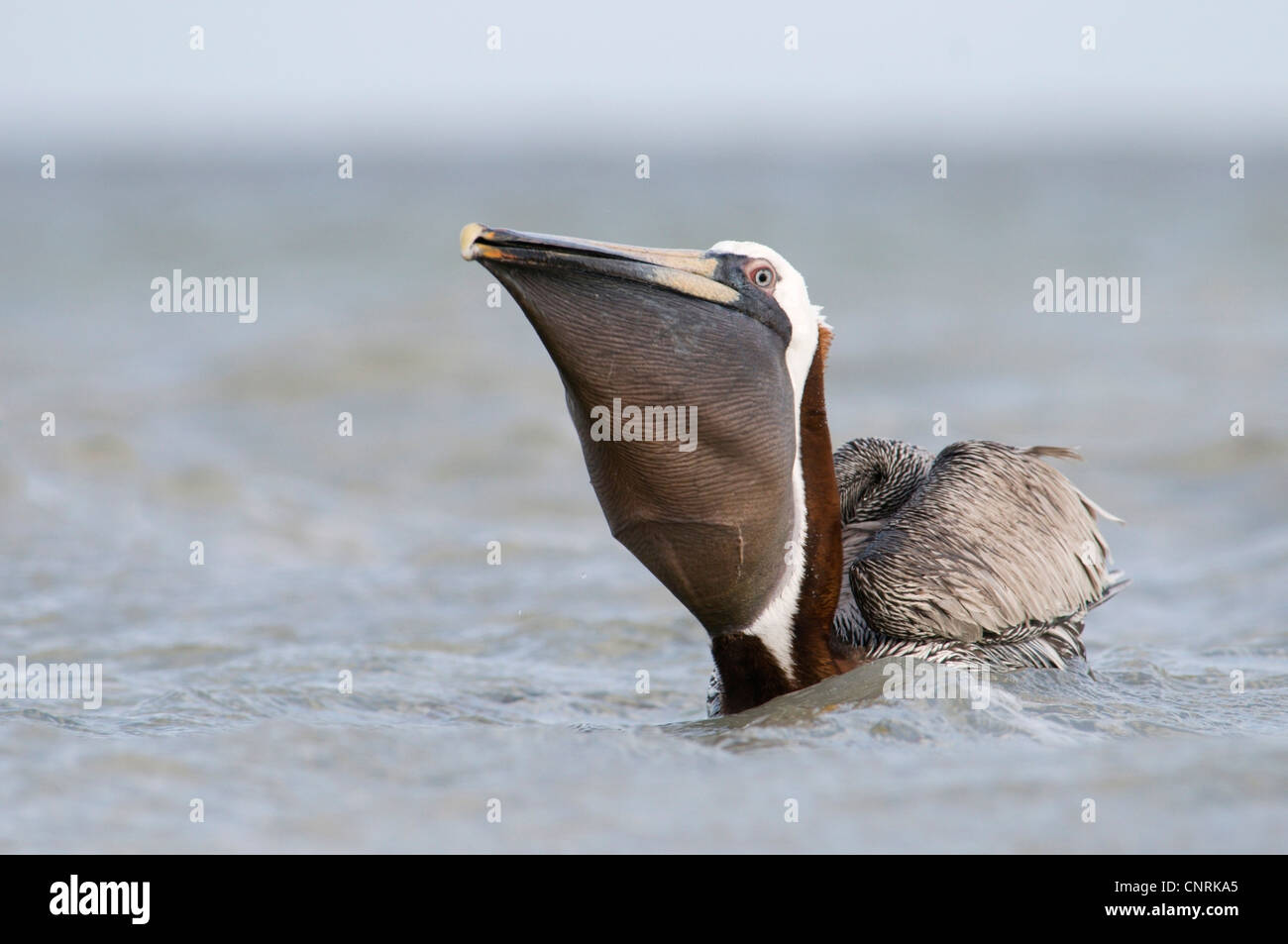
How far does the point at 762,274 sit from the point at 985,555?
1.23 metres

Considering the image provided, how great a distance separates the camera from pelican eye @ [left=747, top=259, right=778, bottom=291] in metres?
4.28

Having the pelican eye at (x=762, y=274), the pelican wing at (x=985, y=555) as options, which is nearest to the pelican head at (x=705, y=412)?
the pelican eye at (x=762, y=274)

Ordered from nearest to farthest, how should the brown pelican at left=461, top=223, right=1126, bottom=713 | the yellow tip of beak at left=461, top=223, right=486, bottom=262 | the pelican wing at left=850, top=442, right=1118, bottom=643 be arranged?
1. the yellow tip of beak at left=461, top=223, right=486, bottom=262
2. the brown pelican at left=461, top=223, right=1126, bottom=713
3. the pelican wing at left=850, top=442, right=1118, bottom=643

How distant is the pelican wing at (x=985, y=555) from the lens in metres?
4.75

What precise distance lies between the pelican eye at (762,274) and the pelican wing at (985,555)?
97 cm

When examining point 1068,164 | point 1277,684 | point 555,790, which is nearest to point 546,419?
point 1277,684

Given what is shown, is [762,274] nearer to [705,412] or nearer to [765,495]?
[705,412]

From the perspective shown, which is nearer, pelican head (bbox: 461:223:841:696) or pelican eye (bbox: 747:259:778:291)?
pelican head (bbox: 461:223:841:696)

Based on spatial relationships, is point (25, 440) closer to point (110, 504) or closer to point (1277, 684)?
point (110, 504)

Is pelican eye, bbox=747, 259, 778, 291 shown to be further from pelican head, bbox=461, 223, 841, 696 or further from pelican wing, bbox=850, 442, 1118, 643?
pelican wing, bbox=850, 442, 1118, 643

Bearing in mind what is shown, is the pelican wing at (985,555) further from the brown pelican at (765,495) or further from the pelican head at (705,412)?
the pelican head at (705,412)

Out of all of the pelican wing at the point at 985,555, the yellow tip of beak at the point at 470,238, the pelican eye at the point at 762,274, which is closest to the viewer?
the yellow tip of beak at the point at 470,238

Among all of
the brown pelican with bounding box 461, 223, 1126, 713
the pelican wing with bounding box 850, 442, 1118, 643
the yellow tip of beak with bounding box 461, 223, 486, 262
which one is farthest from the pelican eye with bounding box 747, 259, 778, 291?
the pelican wing with bounding box 850, 442, 1118, 643

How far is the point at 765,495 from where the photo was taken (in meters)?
4.30
